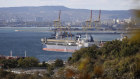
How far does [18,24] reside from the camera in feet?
165

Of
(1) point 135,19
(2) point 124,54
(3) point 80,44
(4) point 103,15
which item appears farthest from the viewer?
(4) point 103,15

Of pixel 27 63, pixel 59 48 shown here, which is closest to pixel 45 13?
pixel 59 48

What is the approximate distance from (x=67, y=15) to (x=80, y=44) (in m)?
52.9

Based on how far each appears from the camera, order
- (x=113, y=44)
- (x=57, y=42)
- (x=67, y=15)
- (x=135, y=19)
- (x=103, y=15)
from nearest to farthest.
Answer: (x=135, y=19) → (x=113, y=44) → (x=57, y=42) → (x=103, y=15) → (x=67, y=15)

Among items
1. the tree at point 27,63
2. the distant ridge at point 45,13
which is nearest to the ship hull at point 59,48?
the tree at point 27,63

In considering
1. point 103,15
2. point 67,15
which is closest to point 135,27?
point 103,15

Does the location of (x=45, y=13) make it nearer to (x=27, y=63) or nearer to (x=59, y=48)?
(x=59, y=48)

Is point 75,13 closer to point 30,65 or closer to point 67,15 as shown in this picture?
point 67,15

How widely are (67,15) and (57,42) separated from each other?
2019 inches

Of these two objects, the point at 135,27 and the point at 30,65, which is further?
the point at 30,65

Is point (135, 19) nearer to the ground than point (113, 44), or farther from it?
farther from it

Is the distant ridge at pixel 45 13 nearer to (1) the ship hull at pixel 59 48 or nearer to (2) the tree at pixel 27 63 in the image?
(1) the ship hull at pixel 59 48

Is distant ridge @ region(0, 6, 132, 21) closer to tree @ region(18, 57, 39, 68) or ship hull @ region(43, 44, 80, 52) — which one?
ship hull @ region(43, 44, 80, 52)

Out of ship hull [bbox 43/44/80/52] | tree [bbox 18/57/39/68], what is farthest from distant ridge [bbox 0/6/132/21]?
tree [bbox 18/57/39/68]
